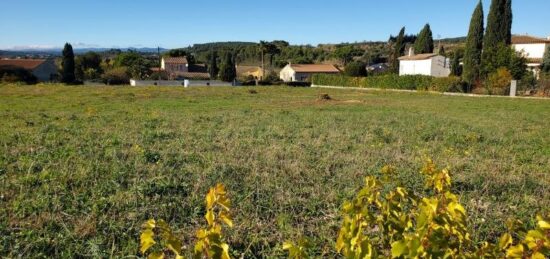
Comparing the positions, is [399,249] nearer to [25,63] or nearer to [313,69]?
[25,63]

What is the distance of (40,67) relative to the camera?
66562 millimetres

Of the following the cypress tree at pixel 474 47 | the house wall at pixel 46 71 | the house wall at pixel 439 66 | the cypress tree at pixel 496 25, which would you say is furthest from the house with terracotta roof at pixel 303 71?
the cypress tree at pixel 496 25

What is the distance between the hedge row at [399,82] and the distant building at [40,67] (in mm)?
43756

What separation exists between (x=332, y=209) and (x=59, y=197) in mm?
3174

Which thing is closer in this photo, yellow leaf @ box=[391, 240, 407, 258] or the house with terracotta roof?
yellow leaf @ box=[391, 240, 407, 258]

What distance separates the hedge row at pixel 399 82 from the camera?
135ft

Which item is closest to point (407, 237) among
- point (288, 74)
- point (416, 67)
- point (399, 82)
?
point (399, 82)

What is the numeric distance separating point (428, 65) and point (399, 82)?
15962 mm

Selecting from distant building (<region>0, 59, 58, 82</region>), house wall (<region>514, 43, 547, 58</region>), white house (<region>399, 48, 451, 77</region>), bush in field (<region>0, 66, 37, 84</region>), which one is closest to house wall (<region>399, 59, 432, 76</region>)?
white house (<region>399, 48, 451, 77</region>)

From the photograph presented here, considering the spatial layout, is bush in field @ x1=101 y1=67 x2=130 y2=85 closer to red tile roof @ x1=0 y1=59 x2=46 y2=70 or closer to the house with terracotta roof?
red tile roof @ x1=0 y1=59 x2=46 y2=70

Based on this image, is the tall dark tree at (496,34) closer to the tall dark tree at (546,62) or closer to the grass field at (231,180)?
the tall dark tree at (546,62)

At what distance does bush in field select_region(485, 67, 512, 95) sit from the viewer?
35.4 meters

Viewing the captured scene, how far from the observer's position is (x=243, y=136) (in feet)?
33.2

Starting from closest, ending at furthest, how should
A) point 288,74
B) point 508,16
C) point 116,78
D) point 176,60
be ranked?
point 508,16
point 116,78
point 288,74
point 176,60
